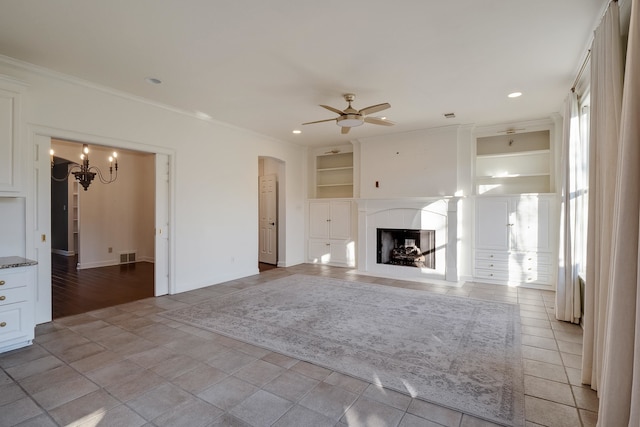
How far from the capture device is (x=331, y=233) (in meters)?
7.58

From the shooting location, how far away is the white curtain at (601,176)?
2.11 metres

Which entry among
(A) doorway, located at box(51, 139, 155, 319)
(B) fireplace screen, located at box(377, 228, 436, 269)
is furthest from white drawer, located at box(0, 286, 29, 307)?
(B) fireplace screen, located at box(377, 228, 436, 269)

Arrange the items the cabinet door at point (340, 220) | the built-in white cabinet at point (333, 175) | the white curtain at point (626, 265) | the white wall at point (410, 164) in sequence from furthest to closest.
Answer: the built-in white cabinet at point (333, 175) < the cabinet door at point (340, 220) < the white wall at point (410, 164) < the white curtain at point (626, 265)

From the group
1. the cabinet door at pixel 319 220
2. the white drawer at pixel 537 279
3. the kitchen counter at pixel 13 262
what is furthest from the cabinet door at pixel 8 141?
the white drawer at pixel 537 279

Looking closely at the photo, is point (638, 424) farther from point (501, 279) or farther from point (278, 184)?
point (278, 184)

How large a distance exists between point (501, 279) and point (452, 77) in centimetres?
384

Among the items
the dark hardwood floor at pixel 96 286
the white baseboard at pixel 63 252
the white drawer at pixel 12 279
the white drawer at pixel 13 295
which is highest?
the white drawer at pixel 12 279

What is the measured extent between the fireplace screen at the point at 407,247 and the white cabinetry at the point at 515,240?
0.84 metres

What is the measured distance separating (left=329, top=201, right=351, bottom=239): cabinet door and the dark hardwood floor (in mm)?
3981

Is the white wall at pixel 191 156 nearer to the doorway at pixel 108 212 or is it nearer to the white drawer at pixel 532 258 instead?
the doorway at pixel 108 212

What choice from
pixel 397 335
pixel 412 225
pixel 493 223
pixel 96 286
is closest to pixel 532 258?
pixel 493 223

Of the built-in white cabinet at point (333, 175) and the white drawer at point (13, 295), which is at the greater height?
the built-in white cabinet at point (333, 175)

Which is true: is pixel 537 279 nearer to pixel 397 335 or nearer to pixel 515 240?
pixel 515 240

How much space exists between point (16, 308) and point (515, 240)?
691 cm
